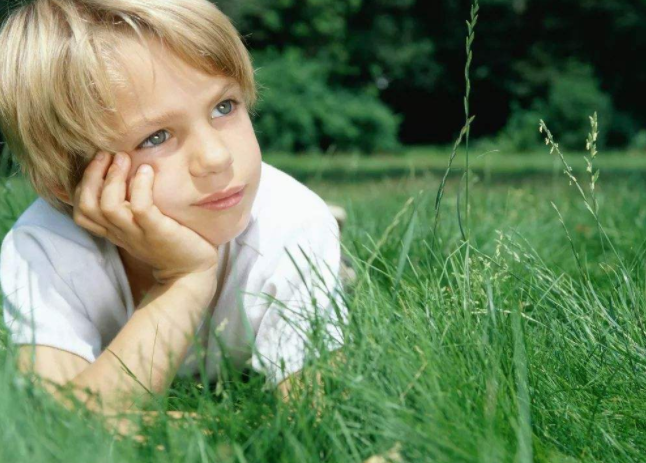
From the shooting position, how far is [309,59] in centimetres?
2572

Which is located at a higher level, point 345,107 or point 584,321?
point 584,321

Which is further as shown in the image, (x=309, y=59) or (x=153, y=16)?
(x=309, y=59)

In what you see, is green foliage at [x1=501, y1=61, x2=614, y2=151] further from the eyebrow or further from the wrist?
the eyebrow

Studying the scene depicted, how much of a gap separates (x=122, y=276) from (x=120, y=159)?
372 millimetres

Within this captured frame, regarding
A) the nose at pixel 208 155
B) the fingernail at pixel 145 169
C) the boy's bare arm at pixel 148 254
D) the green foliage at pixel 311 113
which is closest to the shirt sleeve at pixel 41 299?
the boy's bare arm at pixel 148 254

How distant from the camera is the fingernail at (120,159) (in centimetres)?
202

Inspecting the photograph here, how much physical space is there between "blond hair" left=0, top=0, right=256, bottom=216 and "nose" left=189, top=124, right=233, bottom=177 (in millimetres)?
179

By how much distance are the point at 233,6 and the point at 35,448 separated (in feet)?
52.7

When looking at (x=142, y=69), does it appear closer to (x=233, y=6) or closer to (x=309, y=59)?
(x=233, y=6)

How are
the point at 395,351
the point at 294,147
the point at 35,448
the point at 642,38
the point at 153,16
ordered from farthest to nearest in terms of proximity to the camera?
the point at 642,38, the point at 294,147, the point at 153,16, the point at 395,351, the point at 35,448

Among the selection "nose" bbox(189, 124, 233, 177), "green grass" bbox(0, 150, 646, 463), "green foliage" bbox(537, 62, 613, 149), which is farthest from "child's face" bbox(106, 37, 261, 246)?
"green foliage" bbox(537, 62, 613, 149)

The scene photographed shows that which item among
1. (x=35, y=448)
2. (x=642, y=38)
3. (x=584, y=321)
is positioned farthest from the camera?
(x=642, y=38)


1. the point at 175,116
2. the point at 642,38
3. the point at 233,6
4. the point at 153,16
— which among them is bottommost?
the point at 642,38

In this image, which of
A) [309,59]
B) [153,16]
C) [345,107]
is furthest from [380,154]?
[153,16]
